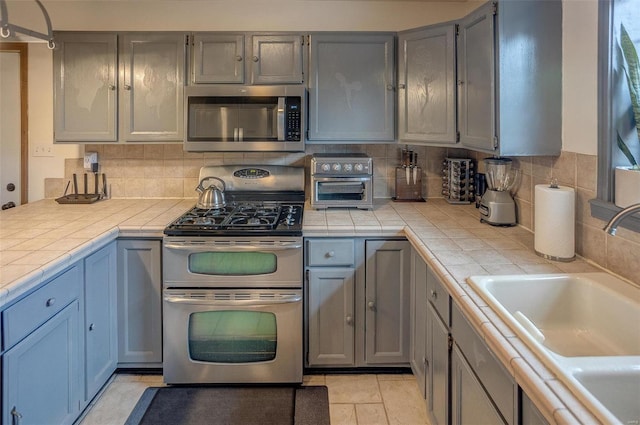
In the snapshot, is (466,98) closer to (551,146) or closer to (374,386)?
(551,146)

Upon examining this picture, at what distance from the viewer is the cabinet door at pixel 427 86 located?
8.61ft

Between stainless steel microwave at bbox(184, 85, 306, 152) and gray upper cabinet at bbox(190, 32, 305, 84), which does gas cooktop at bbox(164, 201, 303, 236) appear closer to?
stainless steel microwave at bbox(184, 85, 306, 152)

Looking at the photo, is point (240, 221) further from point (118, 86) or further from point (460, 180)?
point (460, 180)

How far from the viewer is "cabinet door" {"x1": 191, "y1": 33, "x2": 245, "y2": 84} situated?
285 centimetres

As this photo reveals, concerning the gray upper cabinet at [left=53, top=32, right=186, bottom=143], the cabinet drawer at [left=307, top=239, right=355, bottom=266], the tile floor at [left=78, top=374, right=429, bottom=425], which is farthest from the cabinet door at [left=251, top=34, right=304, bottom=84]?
the tile floor at [left=78, top=374, right=429, bottom=425]

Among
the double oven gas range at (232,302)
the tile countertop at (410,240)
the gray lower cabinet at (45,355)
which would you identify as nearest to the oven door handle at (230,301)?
the double oven gas range at (232,302)

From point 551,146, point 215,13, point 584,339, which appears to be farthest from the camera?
point 215,13

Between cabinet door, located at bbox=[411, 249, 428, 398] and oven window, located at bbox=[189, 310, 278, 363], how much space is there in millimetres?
748

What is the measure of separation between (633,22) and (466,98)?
90cm

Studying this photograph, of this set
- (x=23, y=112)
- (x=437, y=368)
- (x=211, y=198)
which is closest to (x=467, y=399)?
(x=437, y=368)

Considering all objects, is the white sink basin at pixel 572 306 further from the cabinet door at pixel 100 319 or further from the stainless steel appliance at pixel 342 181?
the cabinet door at pixel 100 319

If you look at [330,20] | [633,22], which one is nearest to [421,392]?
[633,22]

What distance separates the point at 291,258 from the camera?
7.99 ft

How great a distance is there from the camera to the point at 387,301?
2.56 metres
